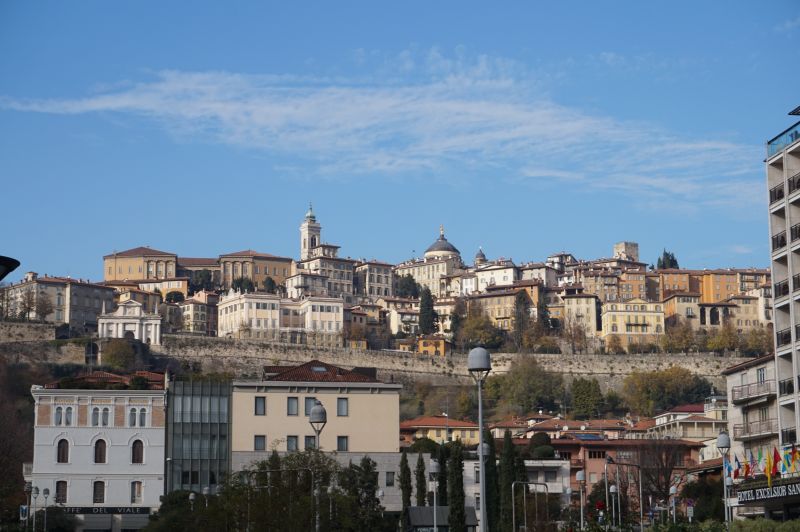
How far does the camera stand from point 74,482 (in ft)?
258

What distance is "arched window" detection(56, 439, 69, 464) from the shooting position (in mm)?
79125

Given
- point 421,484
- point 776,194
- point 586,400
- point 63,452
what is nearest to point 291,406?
point 421,484

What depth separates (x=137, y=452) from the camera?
264ft

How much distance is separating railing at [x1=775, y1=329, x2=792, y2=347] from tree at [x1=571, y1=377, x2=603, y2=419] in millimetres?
104518

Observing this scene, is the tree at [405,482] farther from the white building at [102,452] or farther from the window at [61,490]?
the window at [61,490]

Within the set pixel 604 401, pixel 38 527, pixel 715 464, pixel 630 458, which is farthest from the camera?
pixel 604 401

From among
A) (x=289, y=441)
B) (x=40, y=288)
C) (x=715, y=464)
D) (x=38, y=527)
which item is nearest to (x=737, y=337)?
(x=40, y=288)

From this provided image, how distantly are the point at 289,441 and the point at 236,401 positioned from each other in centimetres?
371

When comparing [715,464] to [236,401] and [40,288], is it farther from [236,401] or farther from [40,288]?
[40,288]

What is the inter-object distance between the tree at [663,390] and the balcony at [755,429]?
99079mm

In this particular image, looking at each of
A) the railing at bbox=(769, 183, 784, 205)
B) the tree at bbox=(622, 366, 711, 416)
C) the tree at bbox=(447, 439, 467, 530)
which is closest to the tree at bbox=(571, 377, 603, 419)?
the tree at bbox=(622, 366, 711, 416)

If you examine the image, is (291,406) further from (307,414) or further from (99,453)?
(99,453)

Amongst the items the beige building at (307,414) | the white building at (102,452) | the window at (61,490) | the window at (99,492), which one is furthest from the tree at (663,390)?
the window at (61,490)

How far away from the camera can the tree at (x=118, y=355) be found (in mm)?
161875
